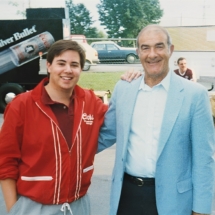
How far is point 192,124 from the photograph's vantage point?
2357 millimetres

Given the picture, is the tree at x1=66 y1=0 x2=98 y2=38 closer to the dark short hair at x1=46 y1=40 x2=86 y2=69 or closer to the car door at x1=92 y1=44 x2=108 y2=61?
the car door at x1=92 y1=44 x2=108 y2=61

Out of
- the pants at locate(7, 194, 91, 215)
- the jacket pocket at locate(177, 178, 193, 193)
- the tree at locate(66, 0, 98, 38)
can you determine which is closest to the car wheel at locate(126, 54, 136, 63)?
the jacket pocket at locate(177, 178, 193, 193)

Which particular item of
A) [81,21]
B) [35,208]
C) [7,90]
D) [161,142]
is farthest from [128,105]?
[81,21]

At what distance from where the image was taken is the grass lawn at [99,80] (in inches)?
658

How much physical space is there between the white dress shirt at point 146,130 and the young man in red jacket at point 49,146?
11.8 inches

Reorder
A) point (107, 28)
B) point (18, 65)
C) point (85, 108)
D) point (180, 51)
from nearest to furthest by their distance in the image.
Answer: point (85, 108)
point (18, 65)
point (180, 51)
point (107, 28)

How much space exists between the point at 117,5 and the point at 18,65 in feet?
126

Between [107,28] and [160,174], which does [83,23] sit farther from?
[160,174]

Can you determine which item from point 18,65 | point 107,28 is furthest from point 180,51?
point 107,28

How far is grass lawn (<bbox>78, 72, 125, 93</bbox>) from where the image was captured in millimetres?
16703

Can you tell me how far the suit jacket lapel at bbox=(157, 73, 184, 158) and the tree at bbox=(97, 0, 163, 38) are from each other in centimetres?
4274

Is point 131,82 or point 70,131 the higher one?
point 131,82

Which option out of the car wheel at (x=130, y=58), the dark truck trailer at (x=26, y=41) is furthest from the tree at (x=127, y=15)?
the dark truck trailer at (x=26, y=41)

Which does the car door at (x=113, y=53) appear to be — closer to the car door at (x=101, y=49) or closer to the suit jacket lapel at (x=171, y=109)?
the car door at (x=101, y=49)
